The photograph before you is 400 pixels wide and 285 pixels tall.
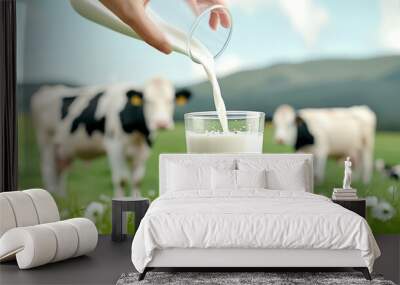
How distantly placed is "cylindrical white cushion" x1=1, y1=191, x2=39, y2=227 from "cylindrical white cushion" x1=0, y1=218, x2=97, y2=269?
0.77ft

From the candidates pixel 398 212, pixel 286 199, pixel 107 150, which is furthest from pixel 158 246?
pixel 398 212

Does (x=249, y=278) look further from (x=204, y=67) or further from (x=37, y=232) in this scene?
(x=204, y=67)

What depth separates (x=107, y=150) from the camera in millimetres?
7418

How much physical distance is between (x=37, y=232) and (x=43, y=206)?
2.03 ft

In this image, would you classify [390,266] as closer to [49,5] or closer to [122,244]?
[122,244]

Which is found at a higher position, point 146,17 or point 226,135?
point 146,17

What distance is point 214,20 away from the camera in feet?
23.3

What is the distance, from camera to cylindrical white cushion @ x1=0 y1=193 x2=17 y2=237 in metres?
5.40

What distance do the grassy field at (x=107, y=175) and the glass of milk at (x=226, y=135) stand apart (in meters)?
0.65

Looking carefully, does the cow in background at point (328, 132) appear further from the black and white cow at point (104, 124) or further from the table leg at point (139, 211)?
the table leg at point (139, 211)

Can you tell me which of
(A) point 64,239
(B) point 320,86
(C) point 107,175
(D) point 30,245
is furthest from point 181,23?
(D) point 30,245

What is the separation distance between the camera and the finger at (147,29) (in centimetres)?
719

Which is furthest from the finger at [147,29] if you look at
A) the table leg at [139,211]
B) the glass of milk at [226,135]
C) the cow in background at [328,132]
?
the table leg at [139,211]

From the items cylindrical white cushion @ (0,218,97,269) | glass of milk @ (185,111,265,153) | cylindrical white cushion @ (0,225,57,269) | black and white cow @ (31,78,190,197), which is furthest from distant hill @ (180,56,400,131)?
cylindrical white cushion @ (0,225,57,269)
